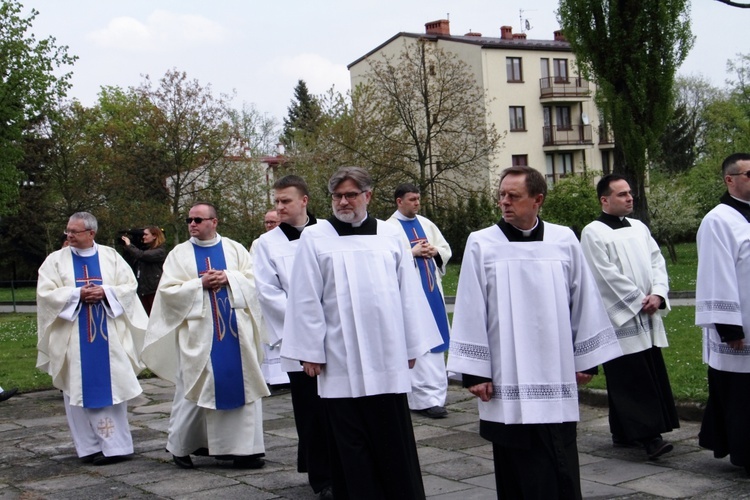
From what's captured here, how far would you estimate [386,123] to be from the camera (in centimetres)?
3775

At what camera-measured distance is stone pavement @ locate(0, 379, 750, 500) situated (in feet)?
21.0

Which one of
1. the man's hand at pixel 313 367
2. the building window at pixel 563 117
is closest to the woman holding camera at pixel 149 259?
the man's hand at pixel 313 367

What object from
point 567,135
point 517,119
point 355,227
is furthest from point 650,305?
point 567,135

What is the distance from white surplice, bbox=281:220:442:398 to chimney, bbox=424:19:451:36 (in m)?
48.6

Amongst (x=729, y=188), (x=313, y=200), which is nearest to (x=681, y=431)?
(x=729, y=188)

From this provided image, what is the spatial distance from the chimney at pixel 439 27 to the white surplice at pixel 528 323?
49.1 meters

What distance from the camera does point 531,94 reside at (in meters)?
53.3

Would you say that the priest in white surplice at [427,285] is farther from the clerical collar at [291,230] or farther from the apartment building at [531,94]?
the apartment building at [531,94]

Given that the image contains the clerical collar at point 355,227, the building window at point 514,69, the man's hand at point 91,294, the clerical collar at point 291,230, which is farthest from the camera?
the building window at point 514,69

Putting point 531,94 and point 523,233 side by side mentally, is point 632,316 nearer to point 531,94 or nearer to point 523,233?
point 523,233

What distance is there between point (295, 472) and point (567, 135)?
165 ft

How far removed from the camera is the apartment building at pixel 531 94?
5109cm

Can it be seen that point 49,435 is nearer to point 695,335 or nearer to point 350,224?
point 350,224

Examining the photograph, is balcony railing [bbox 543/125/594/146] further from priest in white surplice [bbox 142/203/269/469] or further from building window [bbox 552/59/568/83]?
priest in white surplice [bbox 142/203/269/469]
